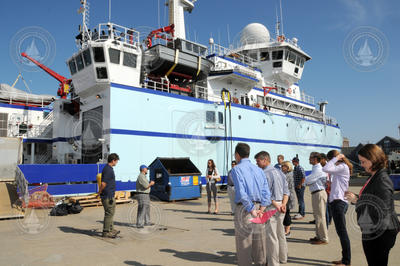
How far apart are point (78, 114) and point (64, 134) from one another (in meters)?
1.54

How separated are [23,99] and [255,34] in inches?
798

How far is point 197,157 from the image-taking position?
16750mm

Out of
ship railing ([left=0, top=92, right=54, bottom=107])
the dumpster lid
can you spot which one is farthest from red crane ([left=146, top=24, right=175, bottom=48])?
ship railing ([left=0, top=92, right=54, bottom=107])

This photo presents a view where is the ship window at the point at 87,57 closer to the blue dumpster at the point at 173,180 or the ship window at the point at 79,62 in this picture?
the ship window at the point at 79,62

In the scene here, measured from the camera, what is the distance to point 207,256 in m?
5.05

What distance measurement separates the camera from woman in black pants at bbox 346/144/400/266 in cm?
287

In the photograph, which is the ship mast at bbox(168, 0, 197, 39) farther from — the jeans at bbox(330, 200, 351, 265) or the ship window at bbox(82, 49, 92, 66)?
the jeans at bbox(330, 200, 351, 265)

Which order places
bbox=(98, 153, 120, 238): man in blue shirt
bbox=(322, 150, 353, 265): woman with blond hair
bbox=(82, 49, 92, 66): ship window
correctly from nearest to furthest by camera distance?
bbox=(322, 150, 353, 265): woman with blond hair
bbox=(98, 153, 120, 238): man in blue shirt
bbox=(82, 49, 92, 66): ship window

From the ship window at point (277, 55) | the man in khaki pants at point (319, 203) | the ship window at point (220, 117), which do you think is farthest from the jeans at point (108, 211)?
the ship window at point (277, 55)

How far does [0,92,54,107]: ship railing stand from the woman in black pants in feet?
70.8

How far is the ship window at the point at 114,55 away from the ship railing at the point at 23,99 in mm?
9661

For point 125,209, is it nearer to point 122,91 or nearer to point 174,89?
point 122,91

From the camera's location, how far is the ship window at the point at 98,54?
13980 millimetres

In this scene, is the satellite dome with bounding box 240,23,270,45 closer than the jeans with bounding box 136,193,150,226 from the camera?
No
